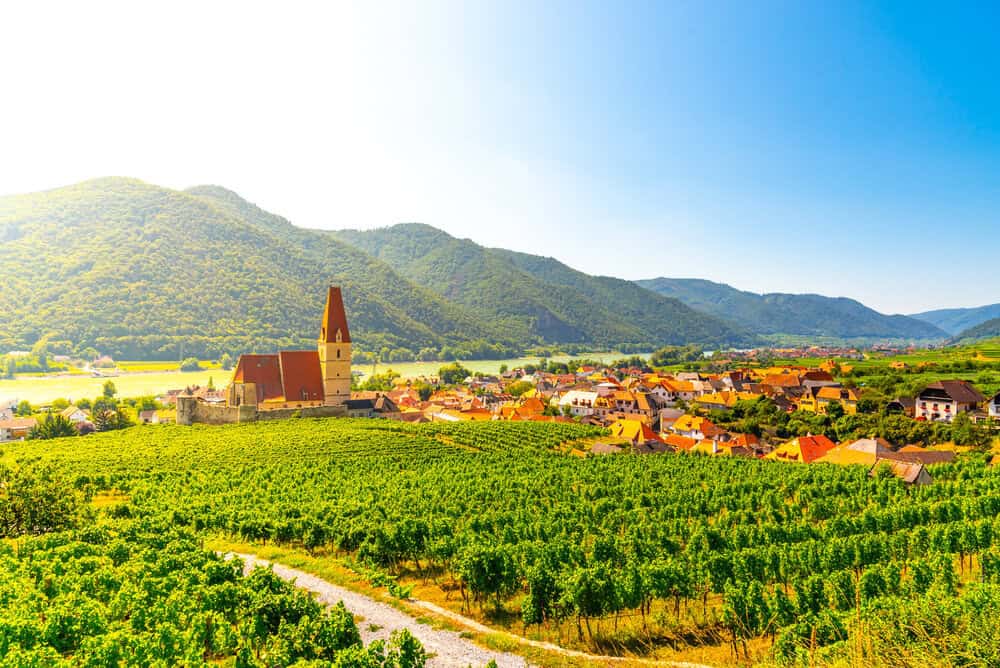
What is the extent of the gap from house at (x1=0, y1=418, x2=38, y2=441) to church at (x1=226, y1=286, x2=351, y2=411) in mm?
27596

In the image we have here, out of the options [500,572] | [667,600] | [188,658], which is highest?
[188,658]

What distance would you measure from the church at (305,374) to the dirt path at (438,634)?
45.8 metres

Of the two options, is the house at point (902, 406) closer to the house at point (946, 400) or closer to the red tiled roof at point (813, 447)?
the house at point (946, 400)

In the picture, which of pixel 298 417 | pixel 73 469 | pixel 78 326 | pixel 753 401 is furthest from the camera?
pixel 78 326

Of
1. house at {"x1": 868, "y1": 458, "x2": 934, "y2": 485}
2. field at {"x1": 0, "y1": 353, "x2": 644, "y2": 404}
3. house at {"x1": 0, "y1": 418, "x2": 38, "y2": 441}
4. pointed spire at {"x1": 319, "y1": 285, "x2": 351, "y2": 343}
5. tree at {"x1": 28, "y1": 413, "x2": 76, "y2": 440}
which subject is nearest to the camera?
house at {"x1": 868, "y1": 458, "x2": 934, "y2": 485}

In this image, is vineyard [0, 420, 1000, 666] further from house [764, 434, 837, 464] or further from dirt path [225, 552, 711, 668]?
house [764, 434, 837, 464]

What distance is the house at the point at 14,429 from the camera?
6556 cm

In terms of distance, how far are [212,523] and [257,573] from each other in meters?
11.1

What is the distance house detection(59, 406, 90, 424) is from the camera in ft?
237

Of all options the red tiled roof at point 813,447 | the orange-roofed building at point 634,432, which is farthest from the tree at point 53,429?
the red tiled roof at point 813,447

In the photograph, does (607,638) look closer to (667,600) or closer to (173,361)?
(667,600)

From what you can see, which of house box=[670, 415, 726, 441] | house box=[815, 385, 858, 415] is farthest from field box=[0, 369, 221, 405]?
house box=[815, 385, 858, 415]

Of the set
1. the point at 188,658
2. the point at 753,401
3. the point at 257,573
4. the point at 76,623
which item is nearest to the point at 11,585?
the point at 76,623

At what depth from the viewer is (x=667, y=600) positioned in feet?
65.0
